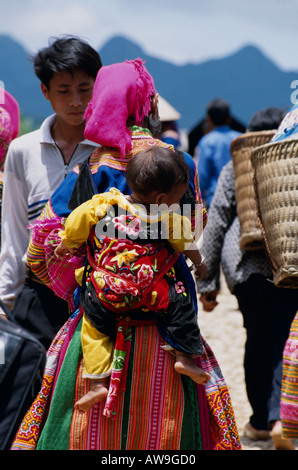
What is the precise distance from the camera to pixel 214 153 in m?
8.48

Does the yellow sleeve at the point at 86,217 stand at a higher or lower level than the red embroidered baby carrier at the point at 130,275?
higher

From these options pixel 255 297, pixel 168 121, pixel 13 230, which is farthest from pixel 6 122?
pixel 168 121

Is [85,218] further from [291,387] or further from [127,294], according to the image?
[291,387]

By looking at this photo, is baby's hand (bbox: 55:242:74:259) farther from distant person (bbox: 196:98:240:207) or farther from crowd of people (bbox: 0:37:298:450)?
distant person (bbox: 196:98:240:207)

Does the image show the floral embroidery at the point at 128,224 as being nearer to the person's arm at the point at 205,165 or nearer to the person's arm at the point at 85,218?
the person's arm at the point at 85,218

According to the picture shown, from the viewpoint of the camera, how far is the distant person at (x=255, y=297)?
4688mm

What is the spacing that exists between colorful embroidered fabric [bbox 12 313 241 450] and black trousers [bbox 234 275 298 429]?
6.24 ft

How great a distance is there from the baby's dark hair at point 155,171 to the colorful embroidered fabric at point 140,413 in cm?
51

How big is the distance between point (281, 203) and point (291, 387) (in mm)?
→ 787

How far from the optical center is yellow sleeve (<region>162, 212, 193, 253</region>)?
271 centimetres

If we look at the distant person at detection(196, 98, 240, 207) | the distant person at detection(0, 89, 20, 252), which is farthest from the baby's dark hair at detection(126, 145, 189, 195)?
the distant person at detection(196, 98, 240, 207)

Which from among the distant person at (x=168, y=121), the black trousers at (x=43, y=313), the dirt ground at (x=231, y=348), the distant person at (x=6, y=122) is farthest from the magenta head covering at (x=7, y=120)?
the distant person at (x=168, y=121)

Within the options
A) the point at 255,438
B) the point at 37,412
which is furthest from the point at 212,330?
the point at 37,412
